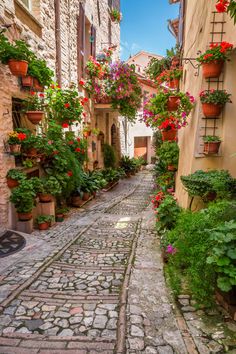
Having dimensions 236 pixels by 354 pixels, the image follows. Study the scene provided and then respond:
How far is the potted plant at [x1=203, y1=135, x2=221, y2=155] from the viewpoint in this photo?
384 centimetres

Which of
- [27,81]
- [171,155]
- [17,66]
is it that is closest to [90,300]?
[17,66]

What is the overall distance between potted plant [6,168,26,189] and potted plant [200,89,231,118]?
11.8ft

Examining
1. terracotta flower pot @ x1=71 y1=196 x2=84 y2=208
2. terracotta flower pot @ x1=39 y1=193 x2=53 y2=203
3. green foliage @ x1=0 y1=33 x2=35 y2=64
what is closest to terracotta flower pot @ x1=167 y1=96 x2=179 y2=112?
green foliage @ x1=0 y1=33 x2=35 y2=64

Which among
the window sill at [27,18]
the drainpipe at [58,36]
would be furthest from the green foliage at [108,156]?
the window sill at [27,18]

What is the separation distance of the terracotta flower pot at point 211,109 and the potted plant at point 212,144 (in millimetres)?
349

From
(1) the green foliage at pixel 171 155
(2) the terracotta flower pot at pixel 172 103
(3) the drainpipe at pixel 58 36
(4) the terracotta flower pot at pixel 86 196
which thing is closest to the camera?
(2) the terracotta flower pot at pixel 172 103

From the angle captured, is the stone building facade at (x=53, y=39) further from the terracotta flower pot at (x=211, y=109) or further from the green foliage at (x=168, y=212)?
the terracotta flower pot at (x=211, y=109)

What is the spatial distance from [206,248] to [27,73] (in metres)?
4.77

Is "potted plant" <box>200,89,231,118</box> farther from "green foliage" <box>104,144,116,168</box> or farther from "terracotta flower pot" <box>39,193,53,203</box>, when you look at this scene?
"green foliage" <box>104,144,116,168</box>

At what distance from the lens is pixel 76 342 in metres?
2.16

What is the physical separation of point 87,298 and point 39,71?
182 inches

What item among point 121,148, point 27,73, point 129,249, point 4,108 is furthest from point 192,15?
point 121,148

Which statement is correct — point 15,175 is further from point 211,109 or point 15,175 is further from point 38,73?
point 211,109

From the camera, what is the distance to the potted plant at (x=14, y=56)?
4.59 metres
